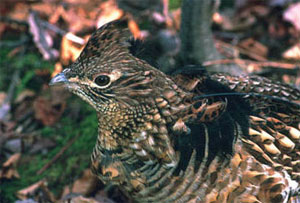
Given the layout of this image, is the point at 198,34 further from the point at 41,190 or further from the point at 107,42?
the point at 41,190

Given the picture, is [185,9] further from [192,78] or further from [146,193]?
[146,193]

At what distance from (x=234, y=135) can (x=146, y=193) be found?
75 cm

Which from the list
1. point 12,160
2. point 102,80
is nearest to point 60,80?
point 102,80

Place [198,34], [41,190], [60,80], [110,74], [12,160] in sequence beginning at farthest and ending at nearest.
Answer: [198,34], [12,160], [41,190], [60,80], [110,74]

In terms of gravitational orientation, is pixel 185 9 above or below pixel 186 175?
above

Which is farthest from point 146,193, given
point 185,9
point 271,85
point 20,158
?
point 185,9

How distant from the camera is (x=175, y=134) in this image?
2.90m

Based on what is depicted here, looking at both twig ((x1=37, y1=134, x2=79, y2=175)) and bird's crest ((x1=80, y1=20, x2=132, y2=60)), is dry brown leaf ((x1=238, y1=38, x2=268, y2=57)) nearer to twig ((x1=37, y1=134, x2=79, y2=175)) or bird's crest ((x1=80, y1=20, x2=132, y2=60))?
twig ((x1=37, y1=134, x2=79, y2=175))

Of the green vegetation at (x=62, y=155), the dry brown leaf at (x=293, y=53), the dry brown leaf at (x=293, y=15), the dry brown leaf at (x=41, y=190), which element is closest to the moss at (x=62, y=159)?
the green vegetation at (x=62, y=155)

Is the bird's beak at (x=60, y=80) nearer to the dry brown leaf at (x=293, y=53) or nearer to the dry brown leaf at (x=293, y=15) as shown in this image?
the dry brown leaf at (x=293, y=53)

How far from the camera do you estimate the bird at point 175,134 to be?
281 cm

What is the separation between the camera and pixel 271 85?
11.3ft

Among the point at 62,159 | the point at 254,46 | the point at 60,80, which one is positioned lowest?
the point at 62,159

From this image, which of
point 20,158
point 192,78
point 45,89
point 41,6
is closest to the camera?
point 192,78
